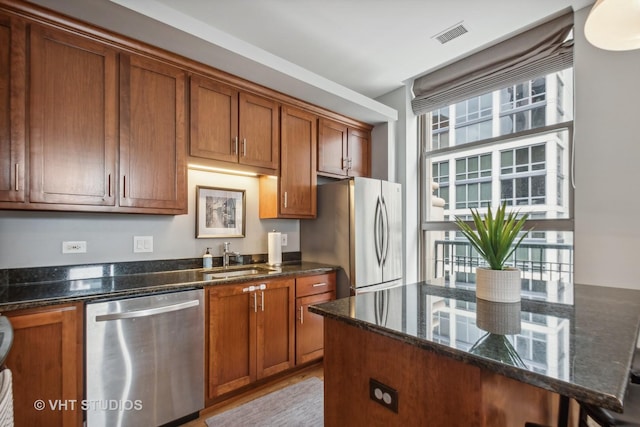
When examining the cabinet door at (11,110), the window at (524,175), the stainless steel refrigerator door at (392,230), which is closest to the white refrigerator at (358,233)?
the stainless steel refrigerator door at (392,230)

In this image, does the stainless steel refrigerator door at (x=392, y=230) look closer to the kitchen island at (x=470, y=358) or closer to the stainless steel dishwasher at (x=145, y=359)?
the kitchen island at (x=470, y=358)

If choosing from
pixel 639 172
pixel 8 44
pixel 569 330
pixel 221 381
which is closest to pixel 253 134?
pixel 8 44

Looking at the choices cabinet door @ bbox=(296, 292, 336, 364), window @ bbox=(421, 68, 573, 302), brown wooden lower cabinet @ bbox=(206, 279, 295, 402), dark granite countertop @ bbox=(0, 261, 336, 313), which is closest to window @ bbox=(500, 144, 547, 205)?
window @ bbox=(421, 68, 573, 302)

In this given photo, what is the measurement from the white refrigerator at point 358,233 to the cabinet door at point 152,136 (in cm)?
135

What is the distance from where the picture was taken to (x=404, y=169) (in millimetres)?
3521

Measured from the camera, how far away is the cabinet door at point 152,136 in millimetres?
2080

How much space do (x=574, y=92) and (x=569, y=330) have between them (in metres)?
2.24

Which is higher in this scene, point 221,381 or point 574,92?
point 574,92

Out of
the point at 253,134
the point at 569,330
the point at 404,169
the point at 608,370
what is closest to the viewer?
the point at 608,370

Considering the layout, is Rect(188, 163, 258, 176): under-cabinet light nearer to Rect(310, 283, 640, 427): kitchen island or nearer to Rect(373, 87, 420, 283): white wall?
Rect(373, 87, 420, 283): white wall

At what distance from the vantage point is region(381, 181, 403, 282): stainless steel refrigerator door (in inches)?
125

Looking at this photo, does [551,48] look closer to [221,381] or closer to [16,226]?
[221,381]

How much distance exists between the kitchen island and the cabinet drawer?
1.30m

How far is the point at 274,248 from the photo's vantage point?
117 inches
